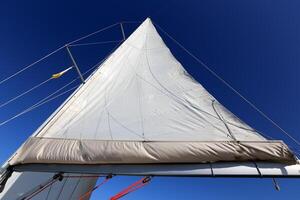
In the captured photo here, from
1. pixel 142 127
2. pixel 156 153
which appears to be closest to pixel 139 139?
pixel 142 127

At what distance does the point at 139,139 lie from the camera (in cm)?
314

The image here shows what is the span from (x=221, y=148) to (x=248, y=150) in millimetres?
261

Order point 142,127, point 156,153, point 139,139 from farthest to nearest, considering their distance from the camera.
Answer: point 142,127
point 139,139
point 156,153

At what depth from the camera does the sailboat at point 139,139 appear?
266 cm

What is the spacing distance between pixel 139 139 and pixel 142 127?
34 centimetres

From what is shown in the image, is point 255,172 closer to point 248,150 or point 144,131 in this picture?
point 248,150

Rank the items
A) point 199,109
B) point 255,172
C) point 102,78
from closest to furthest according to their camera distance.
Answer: point 255,172, point 199,109, point 102,78

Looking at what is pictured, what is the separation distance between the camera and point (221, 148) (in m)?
2.77

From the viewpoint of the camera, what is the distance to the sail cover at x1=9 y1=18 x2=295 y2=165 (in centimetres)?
272

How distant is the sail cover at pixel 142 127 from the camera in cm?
272

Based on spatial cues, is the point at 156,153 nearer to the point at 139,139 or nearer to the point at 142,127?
the point at 139,139

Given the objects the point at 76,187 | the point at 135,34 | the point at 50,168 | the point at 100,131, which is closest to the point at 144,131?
the point at 100,131

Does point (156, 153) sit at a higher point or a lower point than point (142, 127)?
lower

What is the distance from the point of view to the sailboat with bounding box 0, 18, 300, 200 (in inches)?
105
